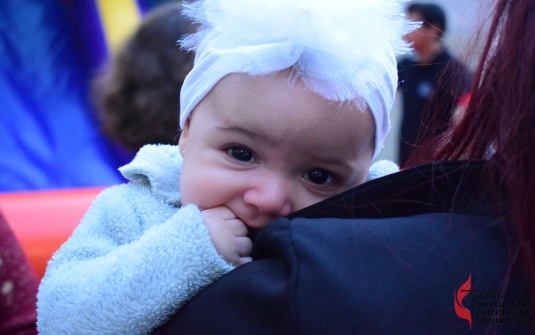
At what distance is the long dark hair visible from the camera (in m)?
0.61

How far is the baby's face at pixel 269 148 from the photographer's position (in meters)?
0.94

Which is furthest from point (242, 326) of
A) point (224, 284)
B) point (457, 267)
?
point (457, 267)

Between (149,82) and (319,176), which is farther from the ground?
(319,176)

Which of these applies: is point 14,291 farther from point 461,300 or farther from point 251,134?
point 461,300

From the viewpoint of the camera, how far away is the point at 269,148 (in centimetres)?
96

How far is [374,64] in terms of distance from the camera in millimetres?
1001

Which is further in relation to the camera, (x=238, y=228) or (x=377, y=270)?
(x=238, y=228)

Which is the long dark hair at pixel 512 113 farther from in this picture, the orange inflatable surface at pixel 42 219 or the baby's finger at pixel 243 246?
the orange inflatable surface at pixel 42 219

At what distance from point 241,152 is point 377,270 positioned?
451 millimetres

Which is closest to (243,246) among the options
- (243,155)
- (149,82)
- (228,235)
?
(228,235)

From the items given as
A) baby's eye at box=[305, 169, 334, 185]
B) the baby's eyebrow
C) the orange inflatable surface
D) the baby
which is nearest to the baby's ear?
the baby

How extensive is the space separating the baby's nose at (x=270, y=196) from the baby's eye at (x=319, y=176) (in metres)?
0.06

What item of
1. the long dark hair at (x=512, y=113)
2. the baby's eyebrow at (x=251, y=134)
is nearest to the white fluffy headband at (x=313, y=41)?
the baby's eyebrow at (x=251, y=134)

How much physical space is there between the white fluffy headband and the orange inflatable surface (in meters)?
1.10
